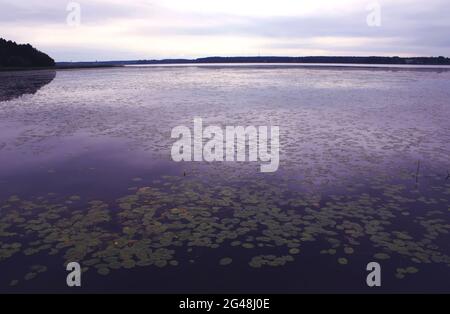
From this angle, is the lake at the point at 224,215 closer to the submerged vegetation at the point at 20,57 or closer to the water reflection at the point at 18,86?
the water reflection at the point at 18,86

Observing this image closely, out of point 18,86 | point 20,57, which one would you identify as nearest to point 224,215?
point 18,86

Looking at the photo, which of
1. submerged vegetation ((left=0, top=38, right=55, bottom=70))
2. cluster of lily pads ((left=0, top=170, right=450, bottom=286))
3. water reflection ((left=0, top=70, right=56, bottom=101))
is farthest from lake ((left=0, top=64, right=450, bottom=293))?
submerged vegetation ((left=0, top=38, right=55, bottom=70))

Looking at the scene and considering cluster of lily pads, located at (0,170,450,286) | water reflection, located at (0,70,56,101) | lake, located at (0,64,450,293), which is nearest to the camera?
lake, located at (0,64,450,293)

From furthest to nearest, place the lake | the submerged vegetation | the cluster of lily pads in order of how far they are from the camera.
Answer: the submerged vegetation
the cluster of lily pads
the lake

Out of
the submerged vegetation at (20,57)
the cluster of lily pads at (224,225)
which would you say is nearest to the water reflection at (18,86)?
the cluster of lily pads at (224,225)

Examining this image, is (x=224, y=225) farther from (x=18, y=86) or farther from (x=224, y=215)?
(x=18, y=86)

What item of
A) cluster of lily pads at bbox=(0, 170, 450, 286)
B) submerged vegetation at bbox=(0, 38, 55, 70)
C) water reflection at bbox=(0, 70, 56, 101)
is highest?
submerged vegetation at bbox=(0, 38, 55, 70)

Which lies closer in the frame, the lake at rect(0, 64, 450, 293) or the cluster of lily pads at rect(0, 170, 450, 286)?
the lake at rect(0, 64, 450, 293)

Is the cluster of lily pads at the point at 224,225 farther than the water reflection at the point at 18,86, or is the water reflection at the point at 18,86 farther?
the water reflection at the point at 18,86

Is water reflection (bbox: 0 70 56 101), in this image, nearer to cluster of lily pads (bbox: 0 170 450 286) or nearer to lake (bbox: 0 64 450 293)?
lake (bbox: 0 64 450 293)

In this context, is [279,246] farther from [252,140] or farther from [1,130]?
[1,130]
